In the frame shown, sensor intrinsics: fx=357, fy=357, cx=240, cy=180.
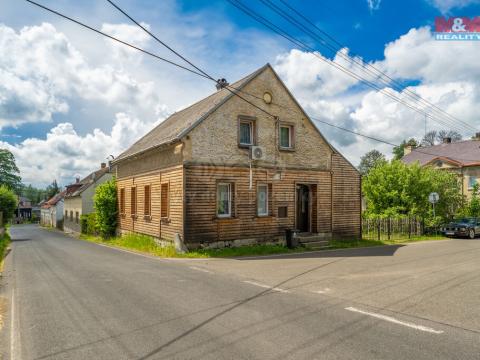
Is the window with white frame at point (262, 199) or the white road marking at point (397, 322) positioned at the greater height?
the window with white frame at point (262, 199)

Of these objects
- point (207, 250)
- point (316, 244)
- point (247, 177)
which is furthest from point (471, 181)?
point (207, 250)

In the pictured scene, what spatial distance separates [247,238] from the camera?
52.1 feet

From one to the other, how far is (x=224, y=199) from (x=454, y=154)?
34638mm

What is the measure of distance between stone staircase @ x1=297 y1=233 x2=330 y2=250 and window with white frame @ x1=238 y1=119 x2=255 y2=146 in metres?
5.11

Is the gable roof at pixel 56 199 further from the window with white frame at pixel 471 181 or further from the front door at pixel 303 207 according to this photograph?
the window with white frame at pixel 471 181

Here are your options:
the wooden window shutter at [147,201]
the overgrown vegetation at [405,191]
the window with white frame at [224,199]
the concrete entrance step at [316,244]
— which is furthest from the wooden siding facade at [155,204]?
the overgrown vegetation at [405,191]

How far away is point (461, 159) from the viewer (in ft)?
123

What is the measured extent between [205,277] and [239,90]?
948 centimetres

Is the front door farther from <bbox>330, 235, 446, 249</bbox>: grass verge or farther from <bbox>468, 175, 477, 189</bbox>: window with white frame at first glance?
<bbox>468, 175, 477, 189</bbox>: window with white frame

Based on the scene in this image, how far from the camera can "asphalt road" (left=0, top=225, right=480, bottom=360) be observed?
183 inches

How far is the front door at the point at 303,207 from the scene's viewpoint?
60.5ft

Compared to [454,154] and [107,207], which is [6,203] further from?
[454,154]

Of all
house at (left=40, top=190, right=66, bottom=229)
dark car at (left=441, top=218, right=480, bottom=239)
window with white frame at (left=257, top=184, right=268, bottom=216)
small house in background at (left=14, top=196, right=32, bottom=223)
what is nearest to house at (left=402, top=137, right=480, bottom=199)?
dark car at (left=441, top=218, right=480, bottom=239)

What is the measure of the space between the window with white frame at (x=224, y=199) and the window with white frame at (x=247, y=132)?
2270 millimetres
